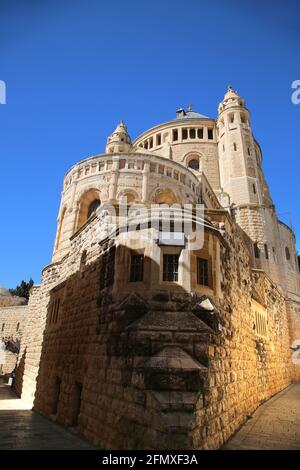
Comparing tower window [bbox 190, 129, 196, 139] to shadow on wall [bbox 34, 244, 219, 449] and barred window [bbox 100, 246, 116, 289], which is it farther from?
barred window [bbox 100, 246, 116, 289]

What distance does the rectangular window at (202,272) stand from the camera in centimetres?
716

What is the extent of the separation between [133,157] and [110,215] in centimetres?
1115

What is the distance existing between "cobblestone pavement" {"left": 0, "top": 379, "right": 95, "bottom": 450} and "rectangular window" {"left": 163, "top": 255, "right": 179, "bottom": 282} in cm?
420

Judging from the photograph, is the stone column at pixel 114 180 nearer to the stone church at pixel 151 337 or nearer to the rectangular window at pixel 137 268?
the stone church at pixel 151 337

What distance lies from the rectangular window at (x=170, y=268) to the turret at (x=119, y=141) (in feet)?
76.2

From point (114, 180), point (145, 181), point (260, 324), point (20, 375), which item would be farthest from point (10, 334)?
point (260, 324)

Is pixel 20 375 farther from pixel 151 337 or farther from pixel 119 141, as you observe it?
pixel 119 141

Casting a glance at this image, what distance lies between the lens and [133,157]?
1888 centimetres

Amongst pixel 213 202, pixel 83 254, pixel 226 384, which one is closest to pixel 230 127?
pixel 213 202

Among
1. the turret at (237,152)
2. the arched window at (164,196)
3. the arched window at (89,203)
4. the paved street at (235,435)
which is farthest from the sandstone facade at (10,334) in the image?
the turret at (237,152)

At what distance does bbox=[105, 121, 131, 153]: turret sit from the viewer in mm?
28688

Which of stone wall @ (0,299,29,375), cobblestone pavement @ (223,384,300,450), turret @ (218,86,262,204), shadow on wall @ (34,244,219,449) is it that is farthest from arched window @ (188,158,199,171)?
shadow on wall @ (34,244,219,449)

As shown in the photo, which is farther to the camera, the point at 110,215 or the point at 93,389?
the point at 110,215

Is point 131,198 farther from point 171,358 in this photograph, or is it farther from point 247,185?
point 171,358
